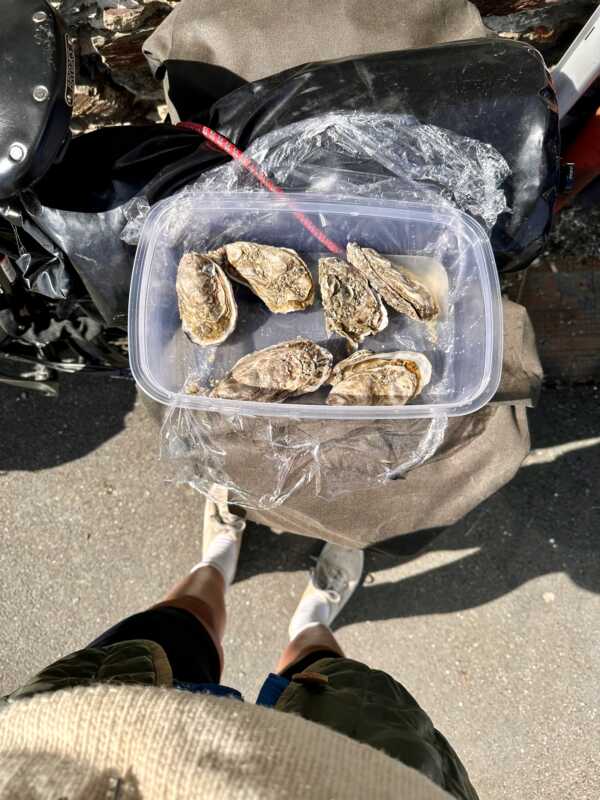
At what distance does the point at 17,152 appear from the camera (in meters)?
0.96

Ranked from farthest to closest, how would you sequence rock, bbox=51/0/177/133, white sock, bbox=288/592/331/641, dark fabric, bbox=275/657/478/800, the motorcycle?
white sock, bbox=288/592/331/641
rock, bbox=51/0/177/133
the motorcycle
dark fabric, bbox=275/657/478/800

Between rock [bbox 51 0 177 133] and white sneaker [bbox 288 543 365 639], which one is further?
white sneaker [bbox 288 543 365 639]

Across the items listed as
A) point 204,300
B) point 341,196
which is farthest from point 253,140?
point 204,300

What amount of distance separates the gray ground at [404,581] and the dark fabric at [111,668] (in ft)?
2.17

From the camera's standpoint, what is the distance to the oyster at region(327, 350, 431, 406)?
121 centimetres

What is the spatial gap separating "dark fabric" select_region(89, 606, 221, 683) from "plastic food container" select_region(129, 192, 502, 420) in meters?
0.50

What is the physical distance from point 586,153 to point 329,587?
1.34m

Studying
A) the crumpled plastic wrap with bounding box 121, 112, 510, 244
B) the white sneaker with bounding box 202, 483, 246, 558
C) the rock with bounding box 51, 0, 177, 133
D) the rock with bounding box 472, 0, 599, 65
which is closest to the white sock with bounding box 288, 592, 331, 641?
the white sneaker with bounding box 202, 483, 246, 558

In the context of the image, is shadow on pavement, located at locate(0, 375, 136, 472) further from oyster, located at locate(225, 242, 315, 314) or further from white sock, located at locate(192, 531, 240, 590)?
oyster, located at locate(225, 242, 315, 314)

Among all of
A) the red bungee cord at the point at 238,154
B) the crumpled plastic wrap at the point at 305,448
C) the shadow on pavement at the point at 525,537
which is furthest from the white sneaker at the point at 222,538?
the red bungee cord at the point at 238,154

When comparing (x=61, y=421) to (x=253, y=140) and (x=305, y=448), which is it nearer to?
(x=305, y=448)

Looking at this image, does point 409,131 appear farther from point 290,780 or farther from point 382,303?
point 290,780

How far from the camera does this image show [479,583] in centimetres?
169

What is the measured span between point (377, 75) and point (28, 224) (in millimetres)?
754
